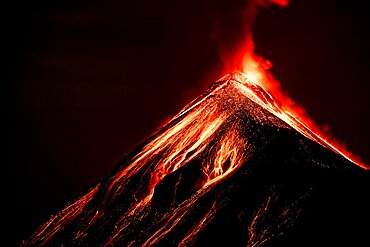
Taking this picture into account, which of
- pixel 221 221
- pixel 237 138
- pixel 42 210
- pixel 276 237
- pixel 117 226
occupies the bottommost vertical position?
pixel 276 237

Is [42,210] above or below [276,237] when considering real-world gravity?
above

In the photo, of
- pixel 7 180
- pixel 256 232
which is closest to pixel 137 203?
pixel 256 232

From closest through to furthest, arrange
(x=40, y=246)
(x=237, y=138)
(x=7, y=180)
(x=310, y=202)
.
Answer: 1. (x=310, y=202)
2. (x=237, y=138)
3. (x=40, y=246)
4. (x=7, y=180)

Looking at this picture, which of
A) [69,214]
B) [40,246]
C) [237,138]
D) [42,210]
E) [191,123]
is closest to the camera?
[237,138]

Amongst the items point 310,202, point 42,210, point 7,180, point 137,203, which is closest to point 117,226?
point 137,203

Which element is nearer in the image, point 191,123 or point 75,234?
point 75,234

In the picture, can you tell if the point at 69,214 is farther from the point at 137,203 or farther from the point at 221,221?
the point at 221,221
